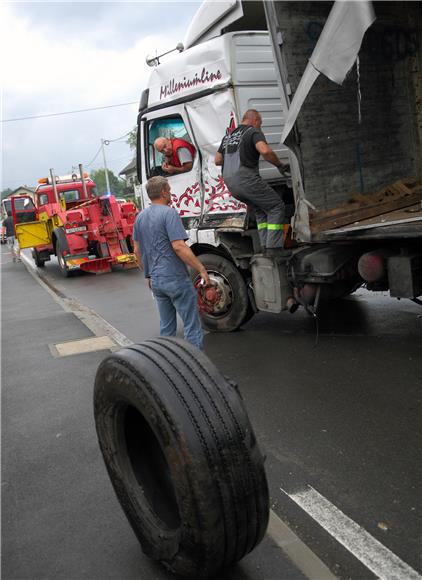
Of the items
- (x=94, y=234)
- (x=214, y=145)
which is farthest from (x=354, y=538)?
(x=94, y=234)

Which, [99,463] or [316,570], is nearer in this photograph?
[316,570]

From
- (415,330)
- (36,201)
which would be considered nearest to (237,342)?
(415,330)

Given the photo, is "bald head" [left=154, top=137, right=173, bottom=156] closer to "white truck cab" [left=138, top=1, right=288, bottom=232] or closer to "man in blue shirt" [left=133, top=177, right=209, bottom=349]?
"white truck cab" [left=138, top=1, right=288, bottom=232]

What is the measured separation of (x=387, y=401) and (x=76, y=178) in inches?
659

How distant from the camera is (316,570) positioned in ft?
8.41

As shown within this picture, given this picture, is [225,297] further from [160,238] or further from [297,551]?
[297,551]

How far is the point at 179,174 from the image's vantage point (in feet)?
23.6

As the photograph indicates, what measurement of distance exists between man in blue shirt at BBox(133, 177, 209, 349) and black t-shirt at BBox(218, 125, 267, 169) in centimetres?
116

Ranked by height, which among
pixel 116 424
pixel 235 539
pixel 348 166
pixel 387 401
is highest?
pixel 348 166

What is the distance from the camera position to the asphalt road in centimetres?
283

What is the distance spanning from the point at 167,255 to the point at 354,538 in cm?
296

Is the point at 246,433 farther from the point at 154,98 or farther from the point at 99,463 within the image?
the point at 154,98

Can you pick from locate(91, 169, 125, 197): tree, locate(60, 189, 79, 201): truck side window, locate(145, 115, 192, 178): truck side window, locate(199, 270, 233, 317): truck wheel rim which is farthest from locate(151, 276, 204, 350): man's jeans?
locate(91, 169, 125, 197): tree

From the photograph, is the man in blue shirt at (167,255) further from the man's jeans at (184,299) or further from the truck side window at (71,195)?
the truck side window at (71,195)
